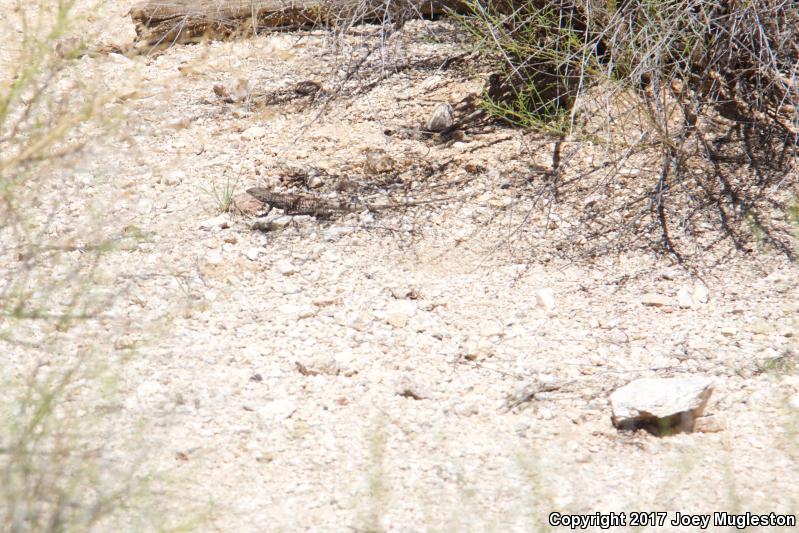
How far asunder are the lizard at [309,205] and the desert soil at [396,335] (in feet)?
0.16

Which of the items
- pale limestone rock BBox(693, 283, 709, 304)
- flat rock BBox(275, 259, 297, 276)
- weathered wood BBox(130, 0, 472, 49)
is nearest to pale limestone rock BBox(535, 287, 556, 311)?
pale limestone rock BBox(693, 283, 709, 304)

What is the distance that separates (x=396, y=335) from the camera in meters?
2.33

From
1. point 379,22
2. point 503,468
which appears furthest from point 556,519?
point 379,22

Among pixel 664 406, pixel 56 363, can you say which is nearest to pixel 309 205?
pixel 56 363

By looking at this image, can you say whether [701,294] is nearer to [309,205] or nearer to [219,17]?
[309,205]

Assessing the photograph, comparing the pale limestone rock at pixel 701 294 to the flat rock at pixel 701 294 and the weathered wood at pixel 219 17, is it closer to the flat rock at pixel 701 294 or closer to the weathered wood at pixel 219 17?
the flat rock at pixel 701 294

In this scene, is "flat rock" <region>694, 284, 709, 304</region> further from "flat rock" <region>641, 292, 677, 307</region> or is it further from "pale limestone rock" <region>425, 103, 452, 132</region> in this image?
"pale limestone rock" <region>425, 103, 452, 132</region>

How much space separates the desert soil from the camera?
5.96 feet

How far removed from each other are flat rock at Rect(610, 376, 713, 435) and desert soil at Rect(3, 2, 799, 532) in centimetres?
4

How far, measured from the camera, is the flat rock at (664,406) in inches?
77.2

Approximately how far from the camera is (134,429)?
6.37ft

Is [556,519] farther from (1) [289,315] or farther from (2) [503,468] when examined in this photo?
(1) [289,315]

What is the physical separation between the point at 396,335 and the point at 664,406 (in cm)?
70

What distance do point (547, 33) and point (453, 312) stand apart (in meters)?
1.13
